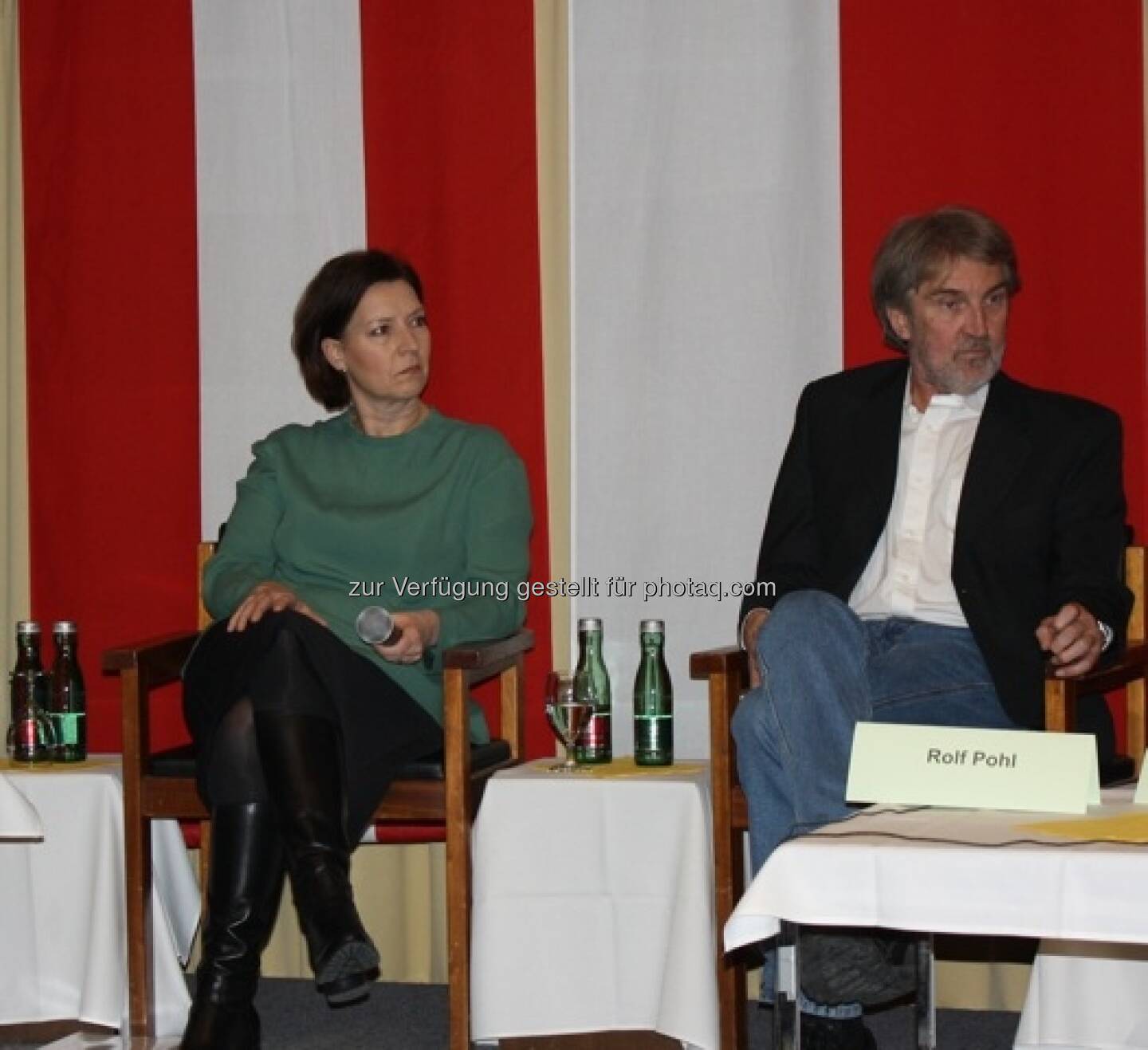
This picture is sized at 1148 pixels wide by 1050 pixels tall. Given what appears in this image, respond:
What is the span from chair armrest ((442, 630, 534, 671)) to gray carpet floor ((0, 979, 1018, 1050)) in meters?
0.65

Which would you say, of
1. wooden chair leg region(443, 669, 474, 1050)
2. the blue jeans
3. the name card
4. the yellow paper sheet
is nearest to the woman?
wooden chair leg region(443, 669, 474, 1050)

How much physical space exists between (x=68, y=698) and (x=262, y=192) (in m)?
1.03

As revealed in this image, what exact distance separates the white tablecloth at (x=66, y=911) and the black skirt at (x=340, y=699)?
261 mm

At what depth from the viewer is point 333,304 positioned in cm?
328

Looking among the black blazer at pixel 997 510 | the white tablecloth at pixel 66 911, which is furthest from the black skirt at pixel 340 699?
the black blazer at pixel 997 510

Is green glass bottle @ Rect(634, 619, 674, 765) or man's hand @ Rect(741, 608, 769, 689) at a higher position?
man's hand @ Rect(741, 608, 769, 689)

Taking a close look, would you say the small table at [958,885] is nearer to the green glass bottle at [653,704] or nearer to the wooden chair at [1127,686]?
the wooden chair at [1127,686]

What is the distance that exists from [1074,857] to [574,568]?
211cm

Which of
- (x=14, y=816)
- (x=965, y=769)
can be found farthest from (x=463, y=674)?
(x=965, y=769)

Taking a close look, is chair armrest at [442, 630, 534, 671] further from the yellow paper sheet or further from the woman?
the yellow paper sheet

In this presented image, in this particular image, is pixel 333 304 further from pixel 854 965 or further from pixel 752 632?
pixel 854 965

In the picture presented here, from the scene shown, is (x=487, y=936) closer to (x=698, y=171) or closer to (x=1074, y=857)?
(x=698, y=171)

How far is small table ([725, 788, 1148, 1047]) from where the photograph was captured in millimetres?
1357

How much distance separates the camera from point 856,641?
101 inches
